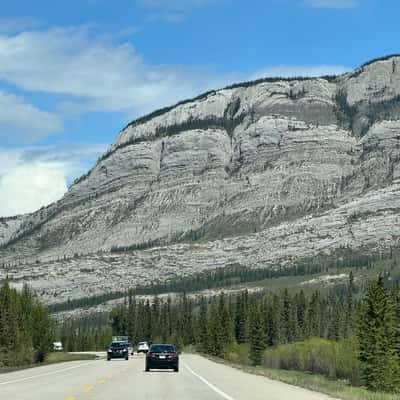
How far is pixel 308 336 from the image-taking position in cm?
16088

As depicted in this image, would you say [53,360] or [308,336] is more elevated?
[308,336]

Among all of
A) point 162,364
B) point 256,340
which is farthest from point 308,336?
point 162,364

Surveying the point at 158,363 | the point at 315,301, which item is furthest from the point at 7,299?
the point at 315,301

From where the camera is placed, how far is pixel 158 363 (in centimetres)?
5181

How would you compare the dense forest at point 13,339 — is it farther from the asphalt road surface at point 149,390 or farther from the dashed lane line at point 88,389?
the dashed lane line at point 88,389

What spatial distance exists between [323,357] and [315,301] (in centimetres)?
7983

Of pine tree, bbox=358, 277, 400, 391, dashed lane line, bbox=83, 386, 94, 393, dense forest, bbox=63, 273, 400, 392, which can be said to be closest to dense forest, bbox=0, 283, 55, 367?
dense forest, bbox=63, 273, 400, 392

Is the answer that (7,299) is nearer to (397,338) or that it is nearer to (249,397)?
(397,338)

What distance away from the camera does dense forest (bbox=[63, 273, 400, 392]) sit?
7606cm

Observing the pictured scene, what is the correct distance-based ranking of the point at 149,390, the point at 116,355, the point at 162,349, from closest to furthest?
the point at 149,390 → the point at 162,349 → the point at 116,355

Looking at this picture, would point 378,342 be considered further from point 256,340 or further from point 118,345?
point 256,340

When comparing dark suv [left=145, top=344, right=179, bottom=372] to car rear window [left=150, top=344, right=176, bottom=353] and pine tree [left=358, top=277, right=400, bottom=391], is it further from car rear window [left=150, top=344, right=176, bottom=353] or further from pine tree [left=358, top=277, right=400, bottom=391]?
pine tree [left=358, top=277, right=400, bottom=391]

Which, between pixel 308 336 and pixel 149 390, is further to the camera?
pixel 308 336

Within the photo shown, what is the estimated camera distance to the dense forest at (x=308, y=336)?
76.1m
